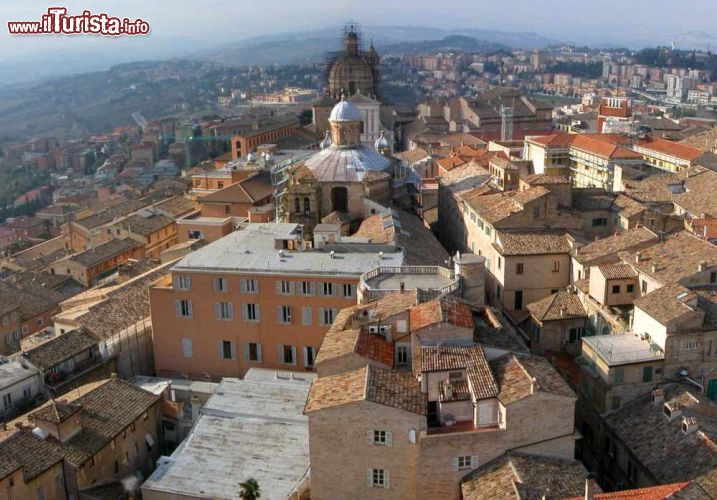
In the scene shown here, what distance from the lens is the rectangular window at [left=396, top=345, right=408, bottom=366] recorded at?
29.9 metres

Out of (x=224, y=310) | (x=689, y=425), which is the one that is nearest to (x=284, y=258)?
(x=224, y=310)

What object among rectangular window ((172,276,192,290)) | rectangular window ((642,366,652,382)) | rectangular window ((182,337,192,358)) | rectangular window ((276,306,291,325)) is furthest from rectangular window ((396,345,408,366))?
rectangular window ((182,337,192,358))

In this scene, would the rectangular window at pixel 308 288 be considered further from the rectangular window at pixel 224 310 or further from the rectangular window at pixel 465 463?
the rectangular window at pixel 465 463

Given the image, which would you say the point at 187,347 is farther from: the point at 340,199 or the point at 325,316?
the point at 340,199

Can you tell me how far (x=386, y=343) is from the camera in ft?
97.5

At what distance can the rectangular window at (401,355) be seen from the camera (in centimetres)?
2986

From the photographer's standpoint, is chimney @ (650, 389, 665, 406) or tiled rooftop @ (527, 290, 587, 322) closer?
chimney @ (650, 389, 665, 406)

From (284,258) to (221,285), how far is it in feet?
10.6

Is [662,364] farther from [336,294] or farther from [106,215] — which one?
[106,215]

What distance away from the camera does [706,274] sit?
36.0m

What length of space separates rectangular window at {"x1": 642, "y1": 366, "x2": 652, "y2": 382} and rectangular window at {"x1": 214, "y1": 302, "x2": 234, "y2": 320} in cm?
1845

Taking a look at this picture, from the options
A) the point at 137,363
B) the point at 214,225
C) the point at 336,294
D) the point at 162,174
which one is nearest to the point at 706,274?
the point at 336,294

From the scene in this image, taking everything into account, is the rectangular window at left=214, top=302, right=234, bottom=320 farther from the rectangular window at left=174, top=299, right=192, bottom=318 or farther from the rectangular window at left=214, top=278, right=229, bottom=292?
the rectangular window at left=174, top=299, right=192, bottom=318

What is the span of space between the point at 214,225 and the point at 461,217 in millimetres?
16648
